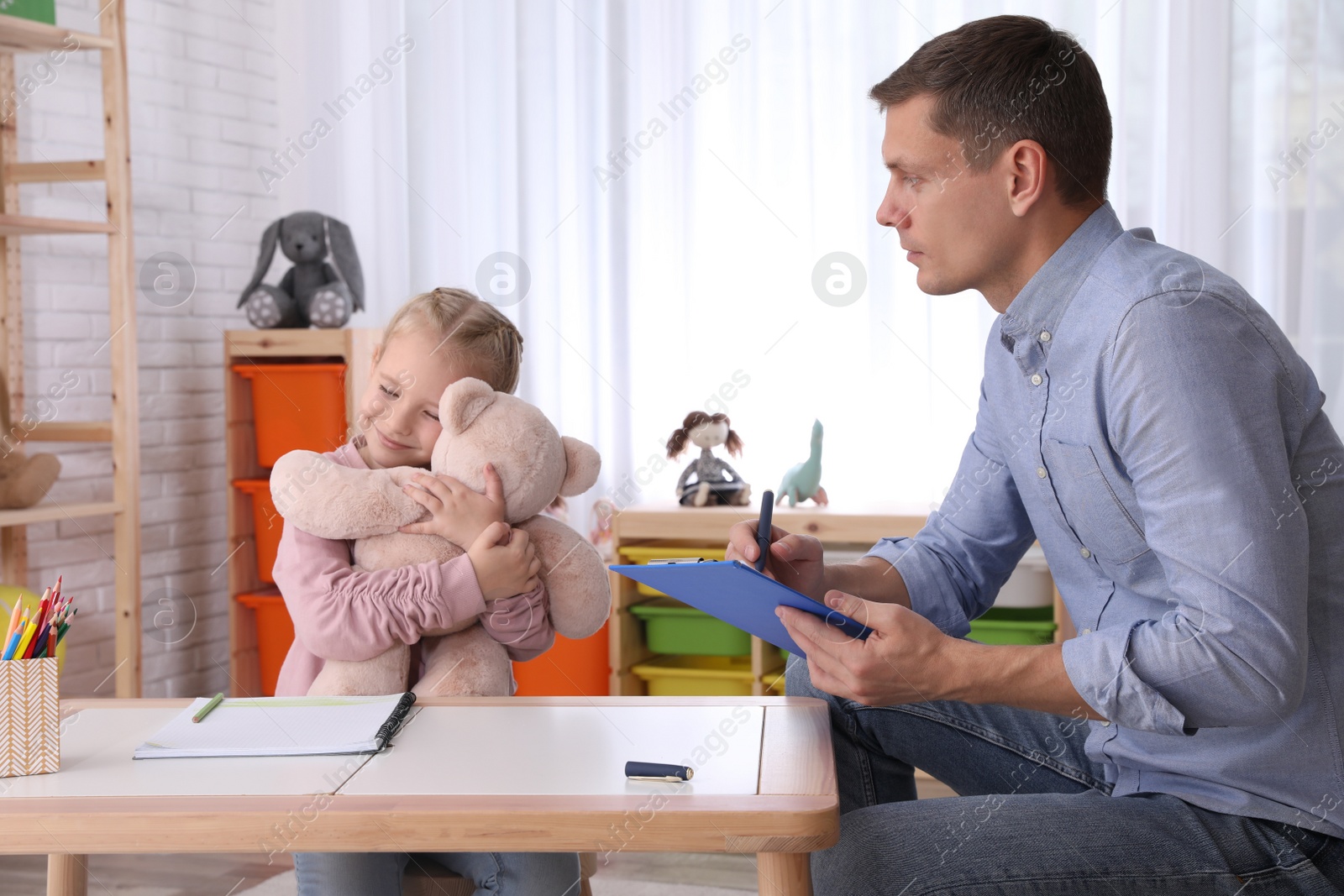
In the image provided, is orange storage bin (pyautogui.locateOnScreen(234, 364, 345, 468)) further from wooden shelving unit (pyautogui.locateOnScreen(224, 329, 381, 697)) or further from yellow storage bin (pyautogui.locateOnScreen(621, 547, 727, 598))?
yellow storage bin (pyautogui.locateOnScreen(621, 547, 727, 598))

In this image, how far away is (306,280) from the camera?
9.98 ft

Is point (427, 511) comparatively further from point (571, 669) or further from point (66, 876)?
point (571, 669)

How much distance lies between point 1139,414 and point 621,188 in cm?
229

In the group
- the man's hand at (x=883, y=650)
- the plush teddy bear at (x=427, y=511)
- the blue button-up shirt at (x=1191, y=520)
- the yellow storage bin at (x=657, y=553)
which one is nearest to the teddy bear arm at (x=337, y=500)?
the plush teddy bear at (x=427, y=511)

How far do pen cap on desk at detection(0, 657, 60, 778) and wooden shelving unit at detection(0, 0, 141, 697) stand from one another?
1.80m

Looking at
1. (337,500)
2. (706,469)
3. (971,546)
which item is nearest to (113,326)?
(706,469)

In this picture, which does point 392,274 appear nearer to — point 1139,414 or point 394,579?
point 394,579

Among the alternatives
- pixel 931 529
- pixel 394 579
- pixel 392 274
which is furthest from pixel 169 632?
pixel 931 529

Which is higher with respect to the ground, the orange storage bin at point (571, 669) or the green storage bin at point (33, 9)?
the green storage bin at point (33, 9)


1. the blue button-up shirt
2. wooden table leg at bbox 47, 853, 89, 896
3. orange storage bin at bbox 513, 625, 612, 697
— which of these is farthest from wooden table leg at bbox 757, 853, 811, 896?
orange storage bin at bbox 513, 625, 612, 697

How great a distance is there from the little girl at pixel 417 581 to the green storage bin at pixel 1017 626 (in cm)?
134

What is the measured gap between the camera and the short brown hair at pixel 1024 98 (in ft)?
4.02

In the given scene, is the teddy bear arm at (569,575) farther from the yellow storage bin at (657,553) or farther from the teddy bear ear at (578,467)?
the yellow storage bin at (657,553)

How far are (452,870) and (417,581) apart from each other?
30 cm
